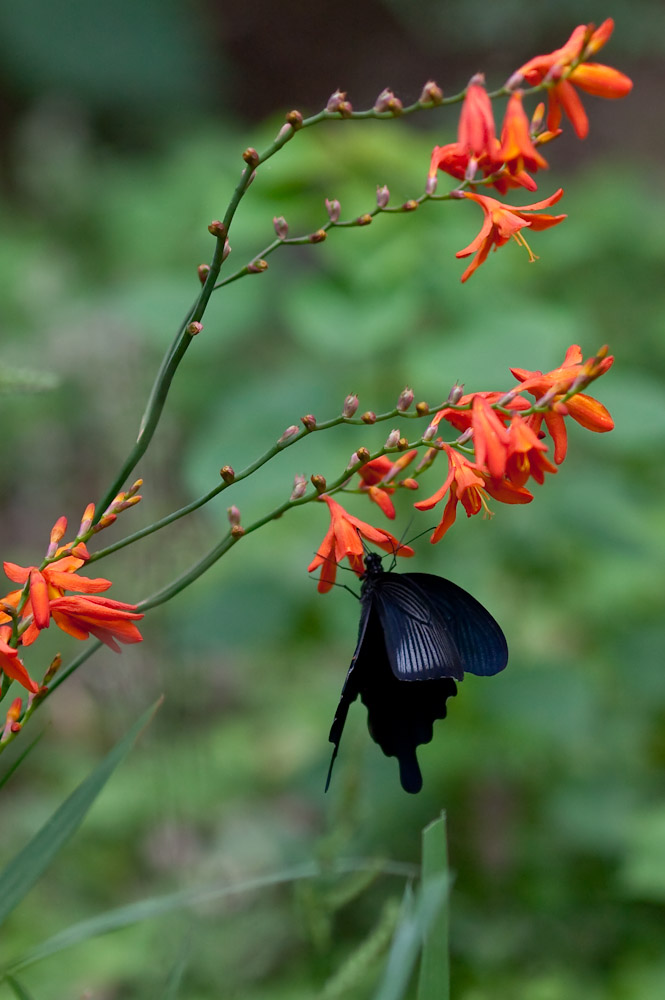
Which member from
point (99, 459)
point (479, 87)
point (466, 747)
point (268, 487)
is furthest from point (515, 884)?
point (99, 459)

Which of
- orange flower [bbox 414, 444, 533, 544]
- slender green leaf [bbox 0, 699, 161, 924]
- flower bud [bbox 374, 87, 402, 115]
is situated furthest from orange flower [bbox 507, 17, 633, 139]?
slender green leaf [bbox 0, 699, 161, 924]

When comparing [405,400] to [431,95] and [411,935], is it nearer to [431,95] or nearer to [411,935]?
[431,95]

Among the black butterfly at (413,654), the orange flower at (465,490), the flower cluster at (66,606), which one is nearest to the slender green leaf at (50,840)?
the flower cluster at (66,606)

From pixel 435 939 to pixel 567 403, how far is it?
0.51 meters

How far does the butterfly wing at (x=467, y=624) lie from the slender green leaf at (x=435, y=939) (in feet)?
0.58

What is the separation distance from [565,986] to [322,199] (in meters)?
1.75

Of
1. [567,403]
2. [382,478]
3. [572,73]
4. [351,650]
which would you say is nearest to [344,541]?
[382,478]

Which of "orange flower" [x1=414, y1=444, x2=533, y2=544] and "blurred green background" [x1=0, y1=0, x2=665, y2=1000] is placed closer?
"orange flower" [x1=414, y1=444, x2=533, y2=544]

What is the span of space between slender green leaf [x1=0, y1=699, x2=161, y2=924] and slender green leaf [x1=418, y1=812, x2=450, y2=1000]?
12.9 inches

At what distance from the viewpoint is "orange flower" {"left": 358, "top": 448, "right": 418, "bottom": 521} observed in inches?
45.2

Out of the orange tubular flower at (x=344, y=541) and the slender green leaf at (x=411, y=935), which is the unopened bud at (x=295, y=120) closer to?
the orange tubular flower at (x=344, y=541)

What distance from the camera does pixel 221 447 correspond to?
235 cm

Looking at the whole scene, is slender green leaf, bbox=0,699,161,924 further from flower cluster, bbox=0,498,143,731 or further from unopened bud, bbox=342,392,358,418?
unopened bud, bbox=342,392,358,418

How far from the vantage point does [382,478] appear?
3.93ft
